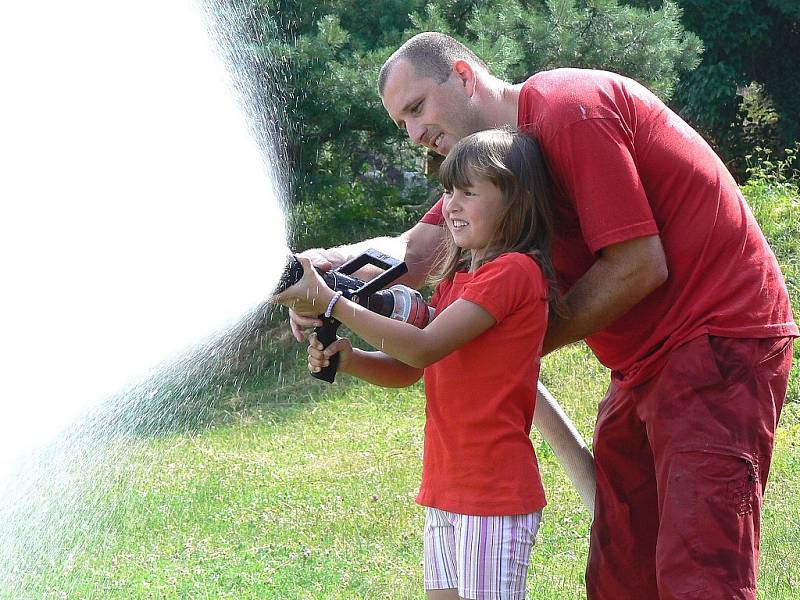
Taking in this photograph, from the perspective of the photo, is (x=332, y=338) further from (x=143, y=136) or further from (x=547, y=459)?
(x=547, y=459)

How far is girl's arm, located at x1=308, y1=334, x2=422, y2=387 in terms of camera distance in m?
3.02

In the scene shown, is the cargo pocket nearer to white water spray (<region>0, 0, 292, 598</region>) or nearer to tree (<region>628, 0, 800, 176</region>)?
white water spray (<region>0, 0, 292, 598</region>)

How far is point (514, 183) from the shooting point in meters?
2.87

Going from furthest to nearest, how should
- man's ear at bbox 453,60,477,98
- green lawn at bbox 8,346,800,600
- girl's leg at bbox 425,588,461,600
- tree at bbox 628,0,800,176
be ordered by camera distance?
tree at bbox 628,0,800,176 → green lawn at bbox 8,346,800,600 → man's ear at bbox 453,60,477,98 → girl's leg at bbox 425,588,461,600

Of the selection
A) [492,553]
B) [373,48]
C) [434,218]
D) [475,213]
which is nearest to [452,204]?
[475,213]

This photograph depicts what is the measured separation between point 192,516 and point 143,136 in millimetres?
2159

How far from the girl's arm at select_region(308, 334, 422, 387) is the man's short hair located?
88 centimetres

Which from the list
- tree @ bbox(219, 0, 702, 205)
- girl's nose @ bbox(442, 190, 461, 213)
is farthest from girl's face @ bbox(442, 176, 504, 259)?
tree @ bbox(219, 0, 702, 205)

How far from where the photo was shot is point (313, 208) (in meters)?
8.88

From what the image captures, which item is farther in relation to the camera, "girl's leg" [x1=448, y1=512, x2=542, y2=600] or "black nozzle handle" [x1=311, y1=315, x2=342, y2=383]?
"black nozzle handle" [x1=311, y1=315, x2=342, y2=383]

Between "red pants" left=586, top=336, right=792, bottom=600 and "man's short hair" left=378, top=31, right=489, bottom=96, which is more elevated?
"man's short hair" left=378, top=31, right=489, bottom=96

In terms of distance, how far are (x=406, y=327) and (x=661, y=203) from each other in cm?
78

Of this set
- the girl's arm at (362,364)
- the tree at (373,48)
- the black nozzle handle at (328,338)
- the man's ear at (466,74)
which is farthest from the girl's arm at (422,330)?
the tree at (373,48)

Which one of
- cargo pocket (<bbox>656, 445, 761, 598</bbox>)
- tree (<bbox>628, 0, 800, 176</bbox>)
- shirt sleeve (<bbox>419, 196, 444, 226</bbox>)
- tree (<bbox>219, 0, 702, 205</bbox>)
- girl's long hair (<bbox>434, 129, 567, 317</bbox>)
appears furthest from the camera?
tree (<bbox>628, 0, 800, 176</bbox>)
